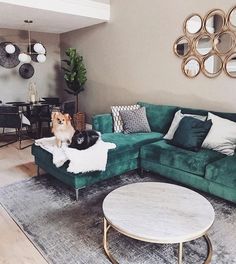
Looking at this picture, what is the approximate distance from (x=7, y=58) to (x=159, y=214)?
5.28 metres

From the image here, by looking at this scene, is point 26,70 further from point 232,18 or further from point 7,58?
point 232,18

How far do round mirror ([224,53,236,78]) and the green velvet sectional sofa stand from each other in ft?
1.79

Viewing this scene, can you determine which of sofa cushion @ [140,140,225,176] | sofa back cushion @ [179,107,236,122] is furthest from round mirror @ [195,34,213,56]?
sofa cushion @ [140,140,225,176]

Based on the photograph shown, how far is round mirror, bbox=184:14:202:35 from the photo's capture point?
3.52 meters

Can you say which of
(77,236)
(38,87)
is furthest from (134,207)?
(38,87)

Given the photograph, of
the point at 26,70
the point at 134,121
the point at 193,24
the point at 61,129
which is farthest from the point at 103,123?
the point at 26,70

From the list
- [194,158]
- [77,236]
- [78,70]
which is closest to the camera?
[77,236]

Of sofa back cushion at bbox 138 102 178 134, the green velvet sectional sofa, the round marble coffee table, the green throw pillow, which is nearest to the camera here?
the round marble coffee table

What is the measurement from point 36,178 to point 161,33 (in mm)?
2806

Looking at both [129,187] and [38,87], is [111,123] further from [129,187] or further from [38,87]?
[38,87]

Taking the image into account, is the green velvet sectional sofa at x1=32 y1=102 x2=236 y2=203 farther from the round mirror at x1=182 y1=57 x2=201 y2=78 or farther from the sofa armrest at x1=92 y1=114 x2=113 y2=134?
the round mirror at x1=182 y1=57 x2=201 y2=78

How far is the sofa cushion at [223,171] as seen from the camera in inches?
96.3

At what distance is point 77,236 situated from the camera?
2145mm

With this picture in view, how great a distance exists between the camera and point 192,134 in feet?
9.96
